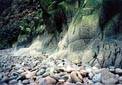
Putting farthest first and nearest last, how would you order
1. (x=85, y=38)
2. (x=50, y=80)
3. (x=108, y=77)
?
(x=85, y=38), (x=50, y=80), (x=108, y=77)

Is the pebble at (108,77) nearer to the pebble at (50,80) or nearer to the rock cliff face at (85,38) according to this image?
the rock cliff face at (85,38)

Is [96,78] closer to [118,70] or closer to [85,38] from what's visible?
[118,70]

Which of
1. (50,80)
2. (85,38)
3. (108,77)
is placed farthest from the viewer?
(85,38)

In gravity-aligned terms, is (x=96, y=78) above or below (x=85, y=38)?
below

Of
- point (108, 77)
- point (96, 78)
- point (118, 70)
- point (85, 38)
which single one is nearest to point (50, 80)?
point (96, 78)

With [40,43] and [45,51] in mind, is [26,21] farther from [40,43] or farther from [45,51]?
[45,51]

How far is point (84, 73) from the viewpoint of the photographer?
188 inches

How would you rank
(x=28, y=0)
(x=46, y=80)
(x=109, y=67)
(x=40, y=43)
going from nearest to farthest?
1. (x=46, y=80)
2. (x=109, y=67)
3. (x=40, y=43)
4. (x=28, y=0)

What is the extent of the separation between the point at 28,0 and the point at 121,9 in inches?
320

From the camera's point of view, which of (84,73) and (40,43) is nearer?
(84,73)

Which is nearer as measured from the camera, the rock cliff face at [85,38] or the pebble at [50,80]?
the pebble at [50,80]

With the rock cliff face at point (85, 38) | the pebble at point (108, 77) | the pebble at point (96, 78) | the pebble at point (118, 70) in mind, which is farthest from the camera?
the rock cliff face at point (85, 38)

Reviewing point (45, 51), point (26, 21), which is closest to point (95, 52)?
point (45, 51)

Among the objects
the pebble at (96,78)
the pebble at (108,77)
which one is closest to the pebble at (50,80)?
the pebble at (96,78)
